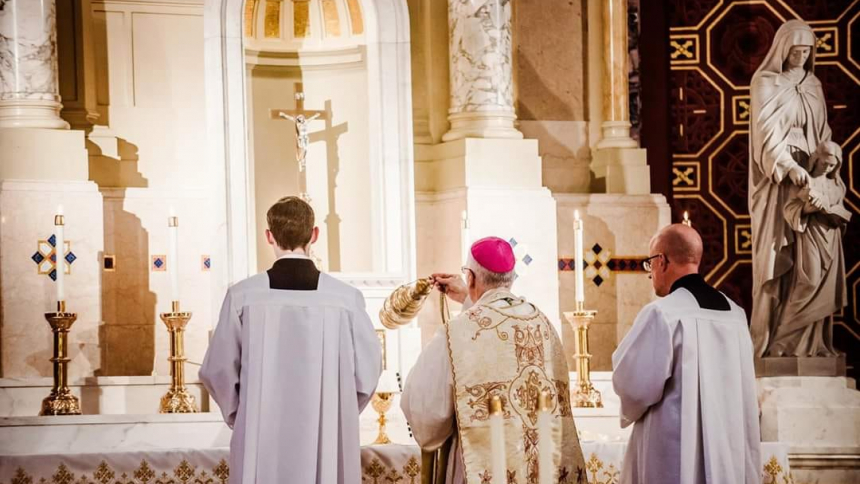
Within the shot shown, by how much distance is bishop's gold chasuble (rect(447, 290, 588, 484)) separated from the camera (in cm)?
507

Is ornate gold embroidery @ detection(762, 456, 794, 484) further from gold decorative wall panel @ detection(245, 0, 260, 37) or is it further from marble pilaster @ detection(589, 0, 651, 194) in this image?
gold decorative wall panel @ detection(245, 0, 260, 37)

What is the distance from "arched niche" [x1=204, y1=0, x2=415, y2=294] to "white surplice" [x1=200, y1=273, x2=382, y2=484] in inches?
107

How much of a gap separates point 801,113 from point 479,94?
216cm

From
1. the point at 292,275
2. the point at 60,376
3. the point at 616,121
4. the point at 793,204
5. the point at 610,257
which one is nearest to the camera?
the point at 292,275

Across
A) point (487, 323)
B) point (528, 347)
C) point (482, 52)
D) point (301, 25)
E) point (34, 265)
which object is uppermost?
point (301, 25)

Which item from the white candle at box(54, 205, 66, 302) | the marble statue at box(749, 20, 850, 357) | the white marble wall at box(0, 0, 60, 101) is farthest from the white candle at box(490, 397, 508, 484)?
the white marble wall at box(0, 0, 60, 101)

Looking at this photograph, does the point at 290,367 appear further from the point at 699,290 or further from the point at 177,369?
the point at 177,369

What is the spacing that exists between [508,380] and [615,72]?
5238 millimetres

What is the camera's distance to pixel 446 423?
5.13 metres

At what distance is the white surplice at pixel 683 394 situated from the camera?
544 centimetres

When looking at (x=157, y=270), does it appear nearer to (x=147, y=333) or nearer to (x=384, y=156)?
(x=147, y=333)

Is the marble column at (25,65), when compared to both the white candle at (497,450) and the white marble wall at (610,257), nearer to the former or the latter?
the white marble wall at (610,257)

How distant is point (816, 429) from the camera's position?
816 centimetres

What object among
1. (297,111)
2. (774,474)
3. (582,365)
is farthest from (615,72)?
(774,474)
